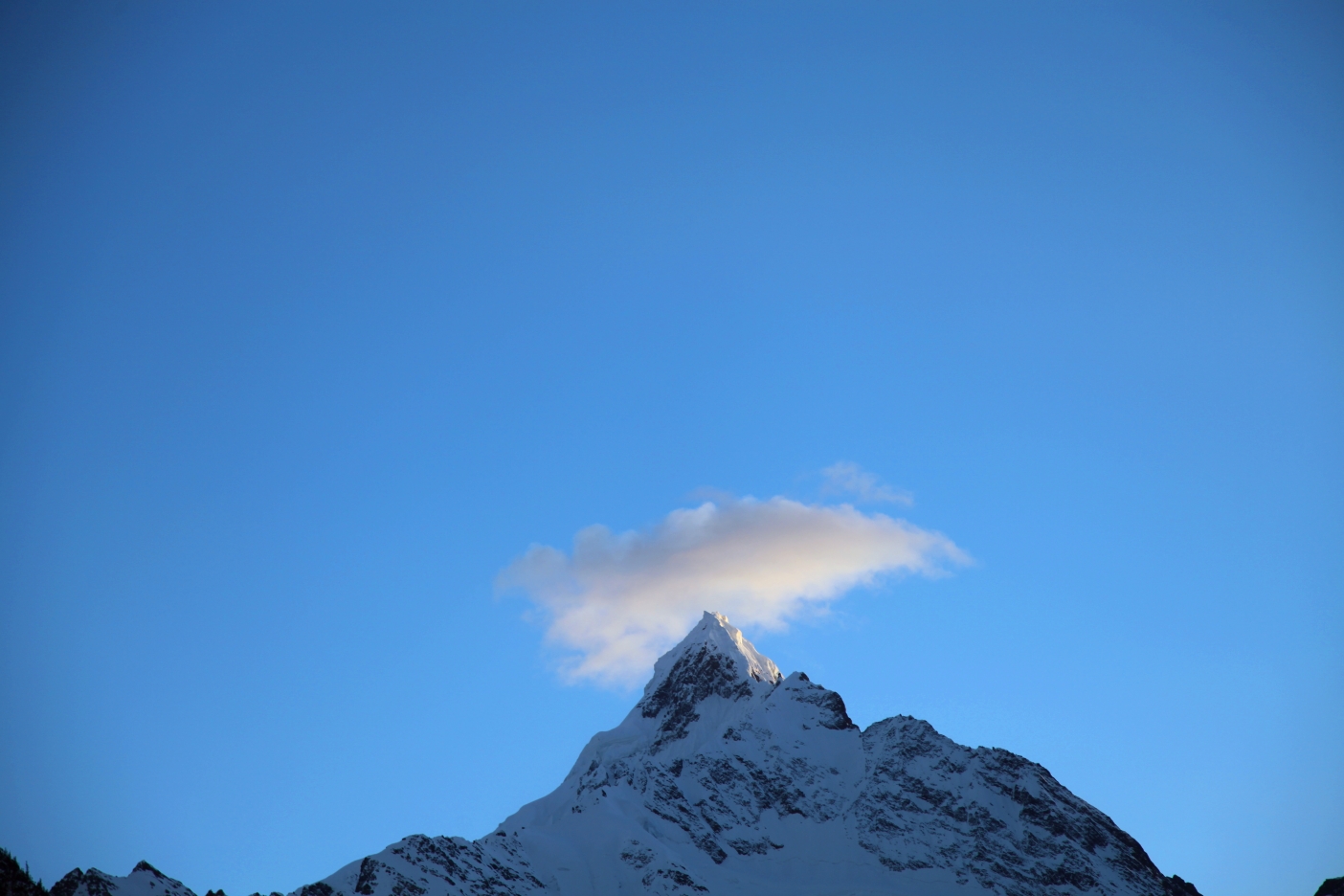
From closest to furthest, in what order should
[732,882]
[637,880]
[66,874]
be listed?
[66,874]
[637,880]
[732,882]

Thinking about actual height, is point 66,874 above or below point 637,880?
below

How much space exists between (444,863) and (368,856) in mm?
11672

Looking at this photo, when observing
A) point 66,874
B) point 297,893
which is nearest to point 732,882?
point 297,893

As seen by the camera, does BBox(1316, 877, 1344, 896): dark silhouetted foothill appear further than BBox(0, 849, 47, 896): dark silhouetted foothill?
Yes

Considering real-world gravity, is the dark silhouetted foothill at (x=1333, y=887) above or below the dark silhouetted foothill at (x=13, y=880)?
above

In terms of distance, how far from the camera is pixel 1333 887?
171 metres

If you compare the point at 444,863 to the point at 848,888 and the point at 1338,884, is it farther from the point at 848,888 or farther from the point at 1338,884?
the point at 1338,884

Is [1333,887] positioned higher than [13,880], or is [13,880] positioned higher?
[1333,887]

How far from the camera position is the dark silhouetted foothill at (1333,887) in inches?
6629

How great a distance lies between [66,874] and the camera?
130 m

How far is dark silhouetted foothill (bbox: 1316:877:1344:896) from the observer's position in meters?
168

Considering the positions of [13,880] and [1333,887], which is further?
[1333,887]

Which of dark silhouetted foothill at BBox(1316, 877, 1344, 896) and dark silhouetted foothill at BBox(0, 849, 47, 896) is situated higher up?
dark silhouetted foothill at BBox(1316, 877, 1344, 896)

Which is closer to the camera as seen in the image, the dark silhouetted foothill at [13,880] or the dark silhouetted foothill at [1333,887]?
the dark silhouetted foothill at [13,880]
